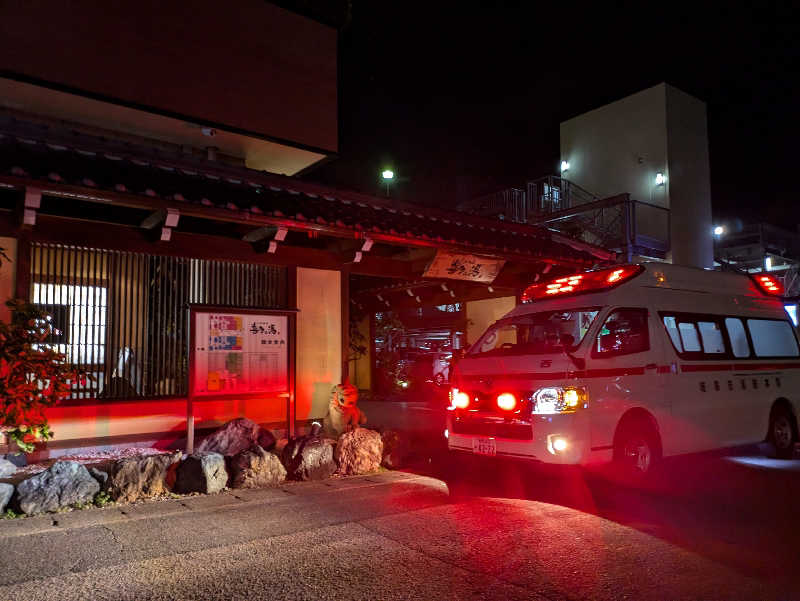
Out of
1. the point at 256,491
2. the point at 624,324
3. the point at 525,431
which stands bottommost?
the point at 256,491

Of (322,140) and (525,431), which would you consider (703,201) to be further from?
(525,431)

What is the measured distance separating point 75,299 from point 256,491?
13.2ft

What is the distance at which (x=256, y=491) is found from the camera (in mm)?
7742

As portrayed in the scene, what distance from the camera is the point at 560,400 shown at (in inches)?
273

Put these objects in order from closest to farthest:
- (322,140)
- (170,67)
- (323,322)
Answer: (323,322) → (170,67) → (322,140)

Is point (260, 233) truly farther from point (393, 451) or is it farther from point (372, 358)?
point (372, 358)

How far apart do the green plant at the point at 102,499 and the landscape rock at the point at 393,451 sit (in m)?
3.80

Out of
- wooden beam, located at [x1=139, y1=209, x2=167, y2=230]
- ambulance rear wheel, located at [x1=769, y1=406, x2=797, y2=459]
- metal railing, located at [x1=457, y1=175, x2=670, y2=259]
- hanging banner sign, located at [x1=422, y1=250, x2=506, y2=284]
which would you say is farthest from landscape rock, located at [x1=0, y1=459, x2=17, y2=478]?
Answer: metal railing, located at [x1=457, y1=175, x2=670, y2=259]

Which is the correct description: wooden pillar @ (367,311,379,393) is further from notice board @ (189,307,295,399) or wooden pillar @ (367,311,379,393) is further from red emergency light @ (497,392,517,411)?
red emergency light @ (497,392,517,411)

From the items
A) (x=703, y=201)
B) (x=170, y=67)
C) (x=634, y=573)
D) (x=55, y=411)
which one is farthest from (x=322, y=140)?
(x=703, y=201)

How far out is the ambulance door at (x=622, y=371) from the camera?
279 inches

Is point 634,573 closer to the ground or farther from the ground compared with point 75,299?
closer to the ground

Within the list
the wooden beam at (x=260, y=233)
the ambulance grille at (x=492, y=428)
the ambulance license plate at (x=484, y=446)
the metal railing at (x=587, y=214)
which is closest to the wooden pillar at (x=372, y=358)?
the metal railing at (x=587, y=214)

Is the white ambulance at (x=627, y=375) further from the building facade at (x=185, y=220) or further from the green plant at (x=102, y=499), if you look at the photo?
the green plant at (x=102, y=499)
